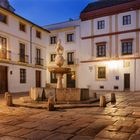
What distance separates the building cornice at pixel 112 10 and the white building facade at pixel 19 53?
20.4 ft

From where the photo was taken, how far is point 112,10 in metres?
22.8

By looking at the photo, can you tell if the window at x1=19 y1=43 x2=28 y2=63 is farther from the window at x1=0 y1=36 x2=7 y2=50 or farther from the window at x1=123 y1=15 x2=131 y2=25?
the window at x1=123 y1=15 x2=131 y2=25

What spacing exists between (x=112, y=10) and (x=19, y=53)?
37.5 feet

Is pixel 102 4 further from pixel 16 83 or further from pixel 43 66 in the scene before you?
pixel 16 83

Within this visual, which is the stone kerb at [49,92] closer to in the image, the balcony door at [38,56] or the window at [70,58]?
the balcony door at [38,56]

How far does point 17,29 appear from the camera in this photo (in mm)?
21344

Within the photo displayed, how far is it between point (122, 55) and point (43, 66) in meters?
10.0

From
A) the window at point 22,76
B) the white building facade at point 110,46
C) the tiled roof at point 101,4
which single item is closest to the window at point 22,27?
the window at point 22,76

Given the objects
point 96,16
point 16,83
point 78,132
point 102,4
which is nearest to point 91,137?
point 78,132

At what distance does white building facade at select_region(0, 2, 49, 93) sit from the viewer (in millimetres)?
19344

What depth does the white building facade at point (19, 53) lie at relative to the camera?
63.5 ft

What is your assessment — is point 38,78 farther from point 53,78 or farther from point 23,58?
point 23,58

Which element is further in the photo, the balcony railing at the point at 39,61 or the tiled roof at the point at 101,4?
the balcony railing at the point at 39,61

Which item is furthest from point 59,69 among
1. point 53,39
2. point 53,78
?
point 53,39
